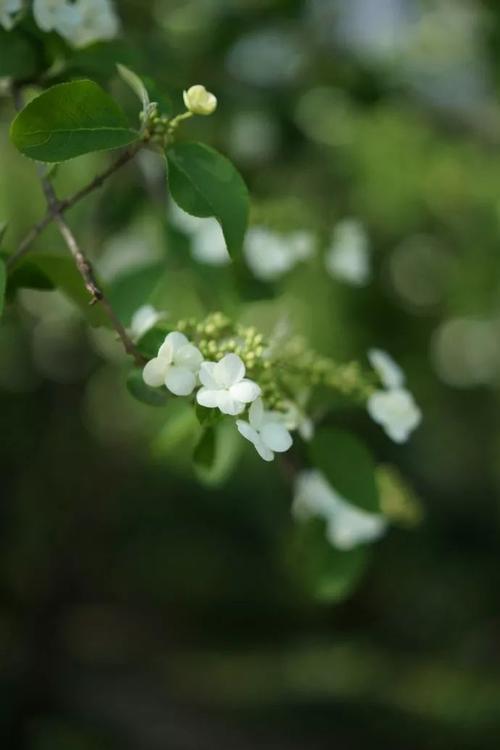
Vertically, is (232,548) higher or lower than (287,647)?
higher

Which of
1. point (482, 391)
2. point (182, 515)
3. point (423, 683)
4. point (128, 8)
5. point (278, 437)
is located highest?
point (182, 515)

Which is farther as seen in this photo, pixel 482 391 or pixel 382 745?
pixel 482 391

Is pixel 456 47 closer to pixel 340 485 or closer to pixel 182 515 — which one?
pixel 340 485

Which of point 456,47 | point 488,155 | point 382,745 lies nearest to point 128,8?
point 488,155

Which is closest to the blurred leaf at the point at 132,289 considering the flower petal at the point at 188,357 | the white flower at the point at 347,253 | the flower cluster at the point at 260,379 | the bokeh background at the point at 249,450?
the bokeh background at the point at 249,450

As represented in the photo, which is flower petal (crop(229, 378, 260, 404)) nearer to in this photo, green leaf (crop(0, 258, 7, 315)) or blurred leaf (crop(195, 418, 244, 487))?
green leaf (crop(0, 258, 7, 315))
